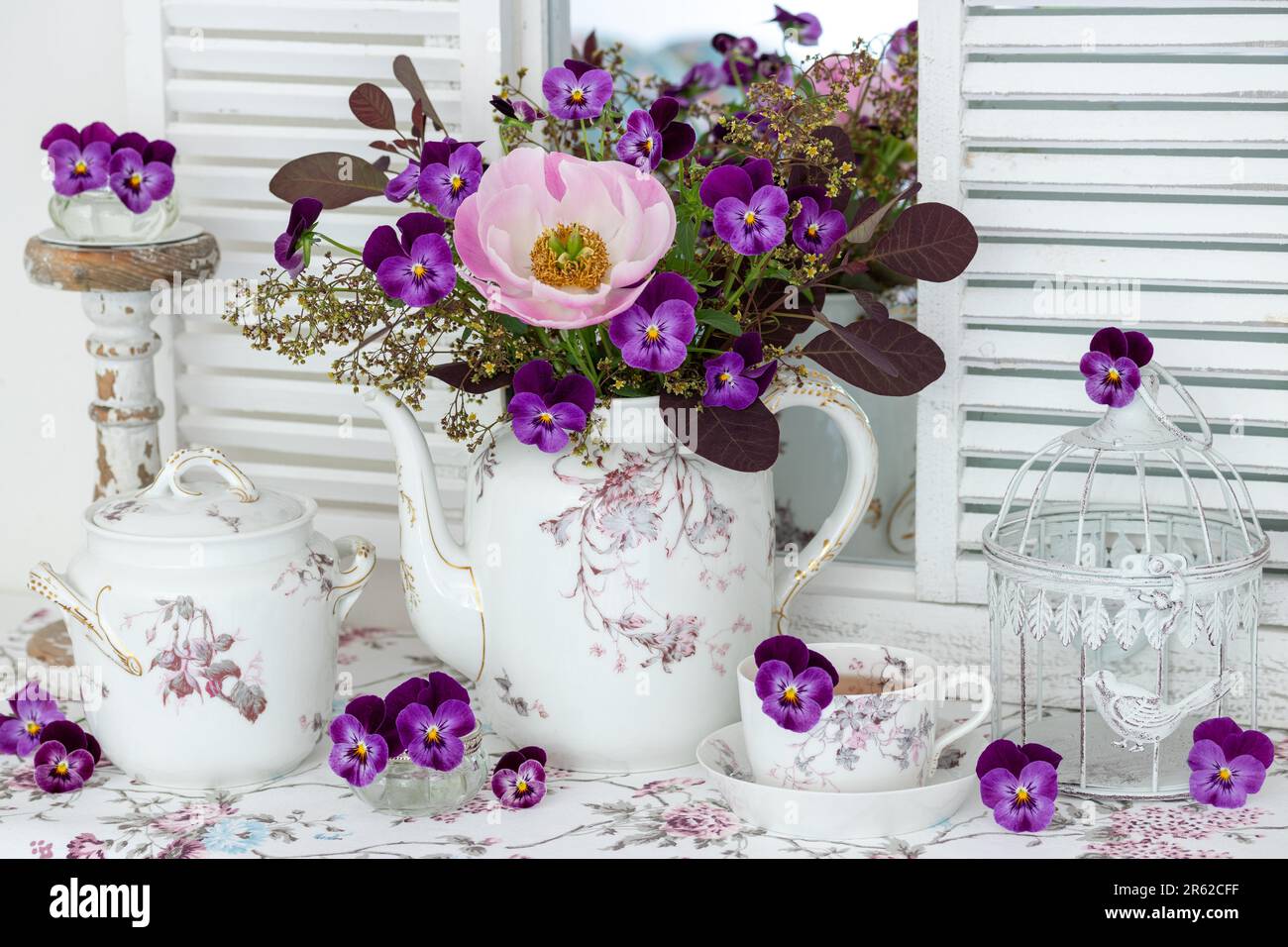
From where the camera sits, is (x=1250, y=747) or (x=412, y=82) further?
(x=412, y=82)

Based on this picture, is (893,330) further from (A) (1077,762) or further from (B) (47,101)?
(B) (47,101)

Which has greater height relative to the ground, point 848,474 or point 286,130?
point 286,130

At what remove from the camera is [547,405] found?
858mm

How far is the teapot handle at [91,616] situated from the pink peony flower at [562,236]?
292 mm

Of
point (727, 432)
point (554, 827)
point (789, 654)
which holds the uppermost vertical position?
point (727, 432)

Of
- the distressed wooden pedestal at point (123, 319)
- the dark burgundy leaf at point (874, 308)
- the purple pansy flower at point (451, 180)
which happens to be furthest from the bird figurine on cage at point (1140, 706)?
the distressed wooden pedestal at point (123, 319)

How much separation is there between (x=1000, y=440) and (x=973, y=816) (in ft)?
0.89

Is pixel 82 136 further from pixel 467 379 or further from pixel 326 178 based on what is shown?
pixel 467 379

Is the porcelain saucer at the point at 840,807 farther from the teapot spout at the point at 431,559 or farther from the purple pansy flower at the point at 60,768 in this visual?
the purple pansy flower at the point at 60,768

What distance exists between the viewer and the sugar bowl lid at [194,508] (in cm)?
89

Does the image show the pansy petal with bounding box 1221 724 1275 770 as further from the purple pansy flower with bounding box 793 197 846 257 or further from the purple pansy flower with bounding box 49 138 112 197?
the purple pansy flower with bounding box 49 138 112 197

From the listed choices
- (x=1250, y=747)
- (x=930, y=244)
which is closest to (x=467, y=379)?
(x=930, y=244)

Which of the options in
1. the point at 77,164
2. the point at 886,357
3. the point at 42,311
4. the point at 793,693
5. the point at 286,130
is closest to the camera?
the point at 793,693

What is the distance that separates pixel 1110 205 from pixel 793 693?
0.39 m
